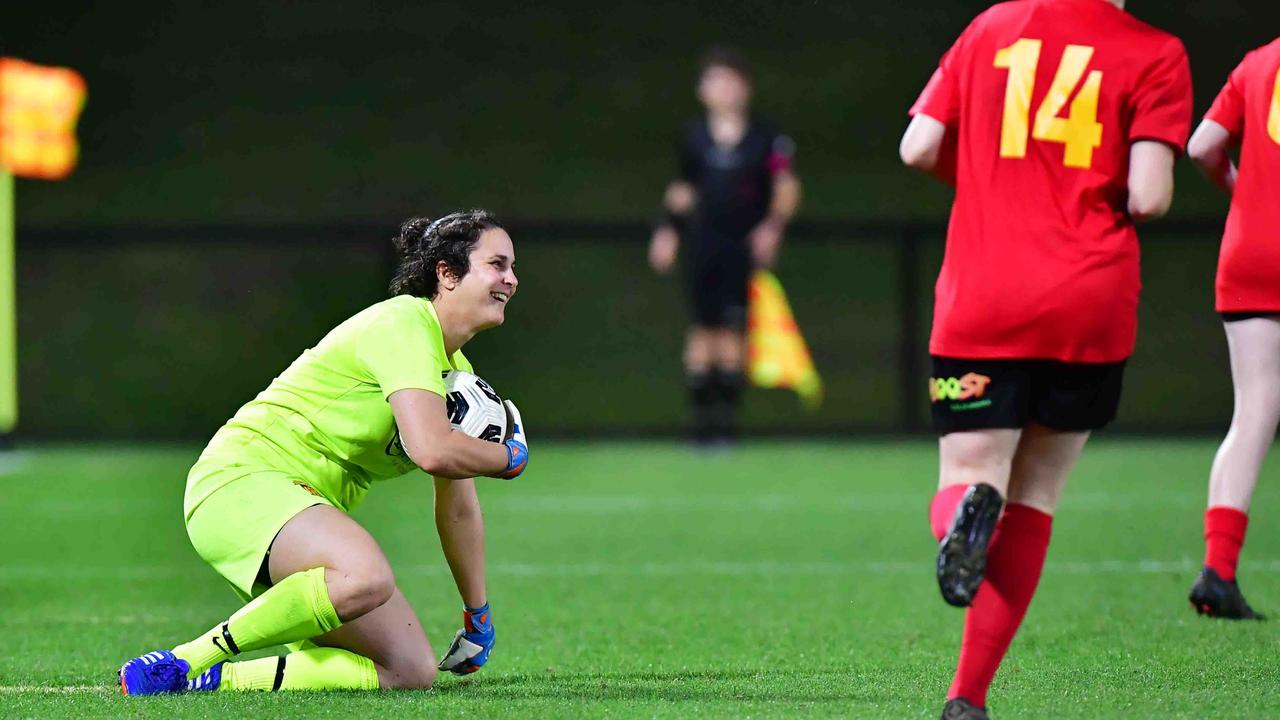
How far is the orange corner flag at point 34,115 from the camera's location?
1283 centimetres

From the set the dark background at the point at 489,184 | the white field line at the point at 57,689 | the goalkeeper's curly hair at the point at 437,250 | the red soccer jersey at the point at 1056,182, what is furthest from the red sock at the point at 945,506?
the dark background at the point at 489,184

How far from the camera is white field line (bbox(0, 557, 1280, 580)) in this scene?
6.47 m

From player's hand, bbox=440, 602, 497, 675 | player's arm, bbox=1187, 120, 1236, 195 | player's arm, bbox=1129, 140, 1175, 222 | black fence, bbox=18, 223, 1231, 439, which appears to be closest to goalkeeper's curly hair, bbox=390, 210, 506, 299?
player's hand, bbox=440, 602, 497, 675

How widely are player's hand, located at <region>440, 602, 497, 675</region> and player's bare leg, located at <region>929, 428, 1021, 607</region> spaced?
1.31m

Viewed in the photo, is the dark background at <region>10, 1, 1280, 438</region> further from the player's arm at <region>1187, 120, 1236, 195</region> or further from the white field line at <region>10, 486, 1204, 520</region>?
the player's arm at <region>1187, 120, 1236, 195</region>

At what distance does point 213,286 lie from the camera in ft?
56.6

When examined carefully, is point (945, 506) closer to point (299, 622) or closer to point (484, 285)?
point (484, 285)

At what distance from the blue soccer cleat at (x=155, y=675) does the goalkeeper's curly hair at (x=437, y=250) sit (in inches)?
37.7

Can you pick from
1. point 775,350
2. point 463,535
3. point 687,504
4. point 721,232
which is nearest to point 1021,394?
point 463,535

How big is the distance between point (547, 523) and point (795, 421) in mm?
7646

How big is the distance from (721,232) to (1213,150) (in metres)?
6.90

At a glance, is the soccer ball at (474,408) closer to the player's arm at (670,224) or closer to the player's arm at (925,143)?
the player's arm at (925,143)

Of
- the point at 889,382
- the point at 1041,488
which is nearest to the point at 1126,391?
the point at 889,382

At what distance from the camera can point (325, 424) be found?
4.25 m
